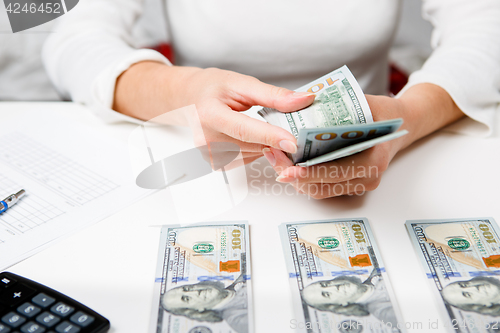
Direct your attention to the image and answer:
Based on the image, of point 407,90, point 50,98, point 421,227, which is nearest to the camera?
point 421,227

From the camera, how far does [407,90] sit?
31.8 inches

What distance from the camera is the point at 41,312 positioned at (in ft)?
1.46

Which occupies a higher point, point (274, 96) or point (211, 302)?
point (274, 96)

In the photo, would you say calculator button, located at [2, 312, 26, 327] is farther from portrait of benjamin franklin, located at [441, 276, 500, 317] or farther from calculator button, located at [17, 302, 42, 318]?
portrait of benjamin franklin, located at [441, 276, 500, 317]

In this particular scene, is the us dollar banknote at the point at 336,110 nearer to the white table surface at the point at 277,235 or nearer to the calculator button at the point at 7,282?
the white table surface at the point at 277,235

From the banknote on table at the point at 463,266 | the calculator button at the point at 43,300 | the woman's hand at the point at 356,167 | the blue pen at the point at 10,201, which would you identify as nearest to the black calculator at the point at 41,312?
the calculator button at the point at 43,300

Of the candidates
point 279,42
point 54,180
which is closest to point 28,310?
point 54,180

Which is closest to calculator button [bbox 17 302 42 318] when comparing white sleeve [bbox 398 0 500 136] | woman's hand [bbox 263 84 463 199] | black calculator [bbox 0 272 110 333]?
black calculator [bbox 0 272 110 333]

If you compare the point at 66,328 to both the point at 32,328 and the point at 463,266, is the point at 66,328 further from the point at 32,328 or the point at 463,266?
the point at 463,266

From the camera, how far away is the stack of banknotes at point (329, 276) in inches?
17.6

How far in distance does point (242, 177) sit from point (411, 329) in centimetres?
37

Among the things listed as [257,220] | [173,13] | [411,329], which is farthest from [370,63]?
[411,329]

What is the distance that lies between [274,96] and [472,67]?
49 cm

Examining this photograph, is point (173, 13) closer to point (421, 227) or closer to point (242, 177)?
point (242, 177)
